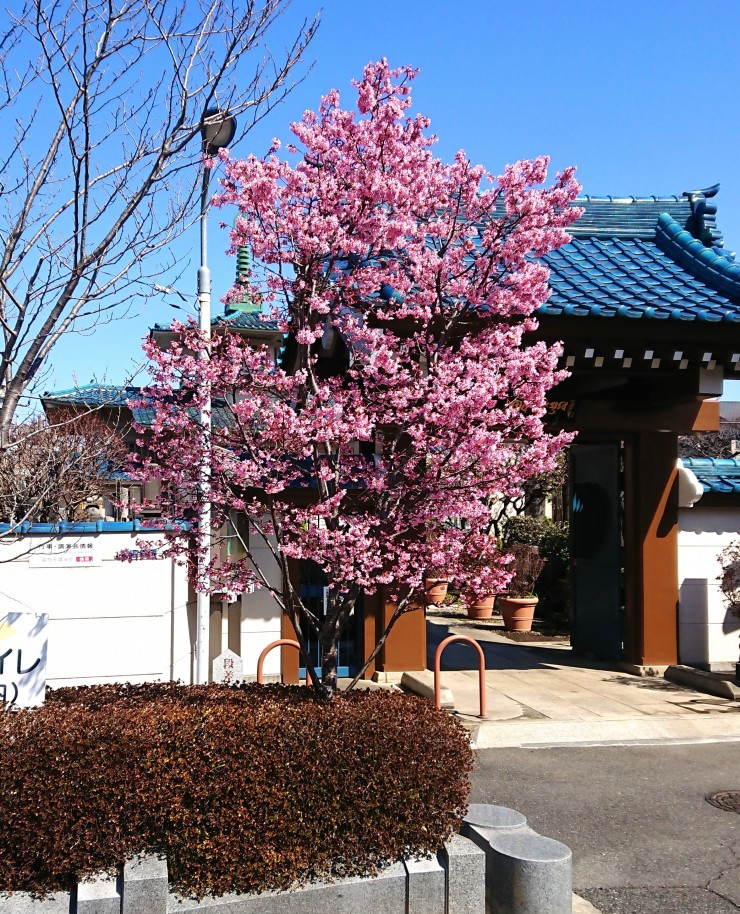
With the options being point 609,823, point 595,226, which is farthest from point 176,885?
point 595,226

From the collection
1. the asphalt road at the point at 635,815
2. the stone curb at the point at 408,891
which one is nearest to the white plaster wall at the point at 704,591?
the asphalt road at the point at 635,815

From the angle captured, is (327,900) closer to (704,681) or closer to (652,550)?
(704,681)

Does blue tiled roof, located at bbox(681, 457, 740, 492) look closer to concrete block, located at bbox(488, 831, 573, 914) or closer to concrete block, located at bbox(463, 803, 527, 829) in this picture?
concrete block, located at bbox(463, 803, 527, 829)

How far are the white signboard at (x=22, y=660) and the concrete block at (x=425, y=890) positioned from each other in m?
2.96

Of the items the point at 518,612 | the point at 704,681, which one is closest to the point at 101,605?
the point at 704,681

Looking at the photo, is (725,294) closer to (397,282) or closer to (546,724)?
(546,724)

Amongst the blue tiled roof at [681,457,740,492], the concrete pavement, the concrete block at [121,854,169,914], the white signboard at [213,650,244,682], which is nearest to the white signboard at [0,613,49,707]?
the concrete block at [121,854,169,914]

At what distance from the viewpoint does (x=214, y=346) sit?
225 inches

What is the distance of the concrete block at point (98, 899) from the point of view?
425 centimetres

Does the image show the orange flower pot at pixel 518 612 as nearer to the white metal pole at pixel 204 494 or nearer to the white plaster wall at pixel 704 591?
the white plaster wall at pixel 704 591

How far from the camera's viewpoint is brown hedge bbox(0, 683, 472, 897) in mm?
4348

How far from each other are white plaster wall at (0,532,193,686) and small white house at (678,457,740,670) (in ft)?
25.4

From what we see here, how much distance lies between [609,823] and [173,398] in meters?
4.57

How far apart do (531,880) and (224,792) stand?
69.2 inches
